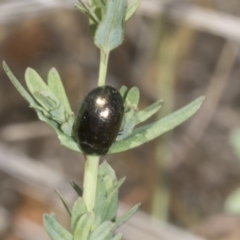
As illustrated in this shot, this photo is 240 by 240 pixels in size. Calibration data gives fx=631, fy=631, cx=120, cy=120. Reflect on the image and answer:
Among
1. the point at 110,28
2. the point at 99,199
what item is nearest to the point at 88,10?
the point at 110,28

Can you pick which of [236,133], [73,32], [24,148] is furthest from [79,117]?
[73,32]

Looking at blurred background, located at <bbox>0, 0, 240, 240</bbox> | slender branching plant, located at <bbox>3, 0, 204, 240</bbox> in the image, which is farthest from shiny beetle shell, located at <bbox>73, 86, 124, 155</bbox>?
blurred background, located at <bbox>0, 0, 240, 240</bbox>

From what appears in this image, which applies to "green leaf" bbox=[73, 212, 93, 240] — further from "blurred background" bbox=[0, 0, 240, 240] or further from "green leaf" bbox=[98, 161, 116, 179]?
"blurred background" bbox=[0, 0, 240, 240]

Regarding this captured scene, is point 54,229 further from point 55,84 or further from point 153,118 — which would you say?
point 153,118

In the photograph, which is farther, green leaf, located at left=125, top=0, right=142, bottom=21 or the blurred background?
the blurred background

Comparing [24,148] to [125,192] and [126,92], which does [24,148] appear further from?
[126,92]

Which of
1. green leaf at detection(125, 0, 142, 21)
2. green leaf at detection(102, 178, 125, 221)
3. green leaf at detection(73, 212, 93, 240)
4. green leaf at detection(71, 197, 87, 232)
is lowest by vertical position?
green leaf at detection(73, 212, 93, 240)
